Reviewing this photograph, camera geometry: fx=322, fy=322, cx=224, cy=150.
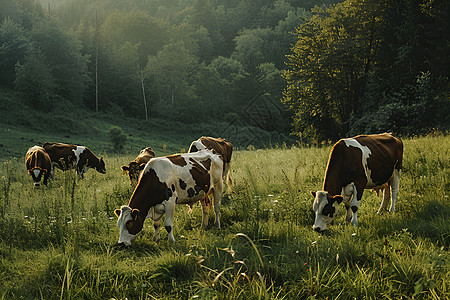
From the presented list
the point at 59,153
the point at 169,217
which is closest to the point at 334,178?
the point at 169,217

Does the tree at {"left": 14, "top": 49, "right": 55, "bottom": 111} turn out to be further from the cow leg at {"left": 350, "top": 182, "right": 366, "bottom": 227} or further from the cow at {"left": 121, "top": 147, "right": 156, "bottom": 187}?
the cow leg at {"left": 350, "top": 182, "right": 366, "bottom": 227}

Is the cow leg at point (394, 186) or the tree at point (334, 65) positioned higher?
the tree at point (334, 65)

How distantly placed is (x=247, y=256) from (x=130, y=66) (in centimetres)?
5089

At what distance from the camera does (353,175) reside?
5.61 meters

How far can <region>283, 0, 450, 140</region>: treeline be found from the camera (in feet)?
61.9

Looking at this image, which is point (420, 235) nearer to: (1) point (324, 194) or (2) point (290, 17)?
(1) point (324, 194)

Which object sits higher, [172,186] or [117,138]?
[172,186]

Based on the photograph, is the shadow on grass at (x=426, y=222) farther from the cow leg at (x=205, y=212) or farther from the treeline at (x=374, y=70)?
the treeline at (x=374, y=70)

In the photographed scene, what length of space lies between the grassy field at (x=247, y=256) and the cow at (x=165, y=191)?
34 cm

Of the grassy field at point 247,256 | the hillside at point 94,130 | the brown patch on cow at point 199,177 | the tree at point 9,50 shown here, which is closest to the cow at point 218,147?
the grassy field at point 247,256

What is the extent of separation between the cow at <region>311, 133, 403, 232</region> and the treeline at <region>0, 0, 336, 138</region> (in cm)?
3900

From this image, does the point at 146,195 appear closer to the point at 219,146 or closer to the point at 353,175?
the point at 353,175

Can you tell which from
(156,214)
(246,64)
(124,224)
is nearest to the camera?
(124,224)

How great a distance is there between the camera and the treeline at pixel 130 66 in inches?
1665
